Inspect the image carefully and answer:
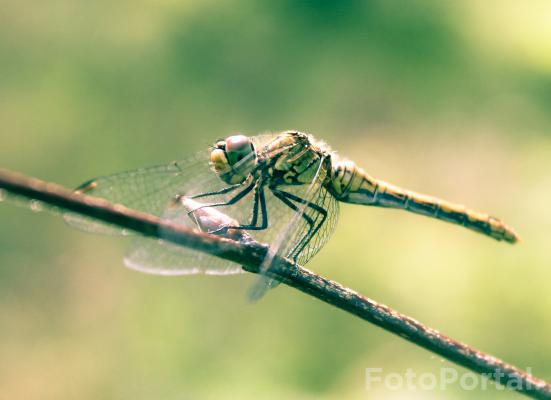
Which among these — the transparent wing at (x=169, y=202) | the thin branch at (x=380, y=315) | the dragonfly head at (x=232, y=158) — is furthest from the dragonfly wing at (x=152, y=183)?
the thin branch at (x=380, y=315)

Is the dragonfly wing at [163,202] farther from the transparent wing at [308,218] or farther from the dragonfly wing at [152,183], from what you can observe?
the transparent wing at [308,218]

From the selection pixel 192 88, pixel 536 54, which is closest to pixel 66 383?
pixel 192 88

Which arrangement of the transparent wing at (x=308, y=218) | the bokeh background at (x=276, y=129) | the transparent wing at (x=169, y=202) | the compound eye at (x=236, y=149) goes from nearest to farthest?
the transparent wing at (x=169, y=202) → the transparent wing at (x=308, y=218) → the compound eye at (x=236, y=149) → the bokeh background at (x=276, y=129)

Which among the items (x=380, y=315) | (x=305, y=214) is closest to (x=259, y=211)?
(x=305, y=214)

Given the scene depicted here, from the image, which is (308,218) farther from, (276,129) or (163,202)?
(276,129)

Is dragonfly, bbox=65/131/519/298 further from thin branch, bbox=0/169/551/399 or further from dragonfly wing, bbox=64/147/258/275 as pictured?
thin branch, bbox=0/169/551/399
